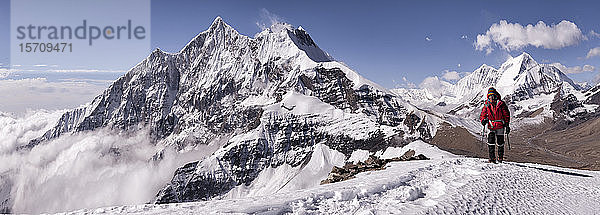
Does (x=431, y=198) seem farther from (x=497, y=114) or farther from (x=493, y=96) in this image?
(x=493, y=96)

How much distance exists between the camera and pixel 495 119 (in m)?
18.8

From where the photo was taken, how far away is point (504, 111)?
61.2 feet

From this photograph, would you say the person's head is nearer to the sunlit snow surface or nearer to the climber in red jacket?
the climber in red jacket

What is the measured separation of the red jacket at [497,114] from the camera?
A: 18656 millimetres

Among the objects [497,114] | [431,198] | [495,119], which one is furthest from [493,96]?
[431,198]

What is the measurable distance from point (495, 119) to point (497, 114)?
306 millimetres

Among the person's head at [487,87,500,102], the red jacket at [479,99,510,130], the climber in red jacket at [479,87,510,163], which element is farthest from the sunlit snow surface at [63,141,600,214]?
the person's head at [487,87,500,102]

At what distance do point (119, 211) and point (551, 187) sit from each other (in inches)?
663

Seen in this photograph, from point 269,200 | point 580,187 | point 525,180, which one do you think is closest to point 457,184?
Result: point 525,180

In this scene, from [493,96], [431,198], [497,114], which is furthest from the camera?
[493,96]

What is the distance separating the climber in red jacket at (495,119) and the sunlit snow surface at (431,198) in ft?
11.9

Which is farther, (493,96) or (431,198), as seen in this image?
(493,96)

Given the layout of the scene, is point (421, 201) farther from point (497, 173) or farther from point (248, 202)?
point (497, 173)

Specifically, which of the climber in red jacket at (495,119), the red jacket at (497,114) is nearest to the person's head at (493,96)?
the climber in red jacket at (495,119)
